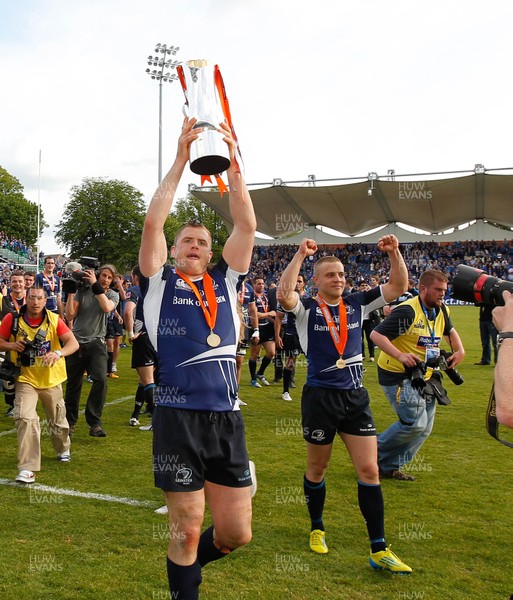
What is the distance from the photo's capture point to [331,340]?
4.36m

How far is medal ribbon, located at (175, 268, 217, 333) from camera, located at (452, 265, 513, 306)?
4.08 ft

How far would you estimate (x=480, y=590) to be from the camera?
146 inches

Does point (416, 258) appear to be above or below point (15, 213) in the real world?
below

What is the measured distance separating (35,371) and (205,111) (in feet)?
13.4

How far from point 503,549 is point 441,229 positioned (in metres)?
45.7

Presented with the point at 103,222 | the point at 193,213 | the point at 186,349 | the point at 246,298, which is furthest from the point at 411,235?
the point at 186,349

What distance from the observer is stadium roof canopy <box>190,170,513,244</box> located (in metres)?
38.3

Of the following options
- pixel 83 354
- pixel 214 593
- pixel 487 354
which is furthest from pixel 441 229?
pixel 214 593

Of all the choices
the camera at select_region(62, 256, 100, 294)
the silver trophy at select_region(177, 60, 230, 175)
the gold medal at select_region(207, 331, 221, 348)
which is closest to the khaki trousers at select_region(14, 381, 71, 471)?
the camera at select_region(62, 256, 100, 294)

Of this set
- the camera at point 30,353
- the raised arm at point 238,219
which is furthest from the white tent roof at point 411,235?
the raised arm at point 238,219

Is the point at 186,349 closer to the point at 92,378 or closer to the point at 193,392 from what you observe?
the point at 193,392

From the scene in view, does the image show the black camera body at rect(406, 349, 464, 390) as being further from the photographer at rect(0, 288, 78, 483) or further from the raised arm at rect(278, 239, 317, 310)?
the photographer at rect(0, 288, 78, 483)

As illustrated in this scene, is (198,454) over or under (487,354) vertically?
over

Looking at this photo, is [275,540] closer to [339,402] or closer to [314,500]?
[314,500]
